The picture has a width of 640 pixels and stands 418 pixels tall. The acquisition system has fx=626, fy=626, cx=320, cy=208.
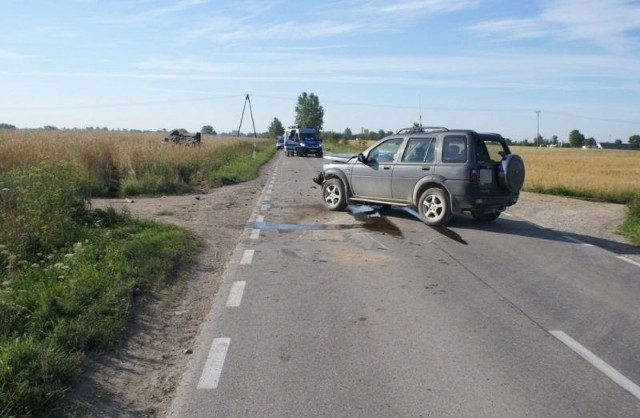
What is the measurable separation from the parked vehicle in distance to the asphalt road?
126 ft

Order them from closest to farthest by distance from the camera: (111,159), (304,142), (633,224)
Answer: (633,224) → (111,159) → (304,142)

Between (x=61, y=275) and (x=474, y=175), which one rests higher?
(x=474, y=175)

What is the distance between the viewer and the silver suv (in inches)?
460

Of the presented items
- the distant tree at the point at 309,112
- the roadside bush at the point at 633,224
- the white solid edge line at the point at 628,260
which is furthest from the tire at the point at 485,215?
the distant tree at the point at 309,112

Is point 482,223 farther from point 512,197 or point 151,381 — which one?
point 151,381

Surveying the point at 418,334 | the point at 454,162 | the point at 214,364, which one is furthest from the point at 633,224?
the point at 214,364

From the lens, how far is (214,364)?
4844 millimetres

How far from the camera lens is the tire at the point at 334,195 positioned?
14086 mm

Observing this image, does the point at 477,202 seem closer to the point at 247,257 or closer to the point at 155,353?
the point at 247,257

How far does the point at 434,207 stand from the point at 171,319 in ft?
23.5

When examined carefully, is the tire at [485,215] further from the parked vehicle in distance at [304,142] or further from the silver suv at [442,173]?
the parked vehicle in distance at [304,142]

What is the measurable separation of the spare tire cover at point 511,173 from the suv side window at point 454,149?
0.81 metres

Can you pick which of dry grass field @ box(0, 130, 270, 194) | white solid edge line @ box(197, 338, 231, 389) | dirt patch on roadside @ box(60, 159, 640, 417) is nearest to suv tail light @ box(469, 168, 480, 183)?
dirt patch on roadside @ box(60, 159, 640, 417)

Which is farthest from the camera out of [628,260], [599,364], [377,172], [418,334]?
[377,172]
